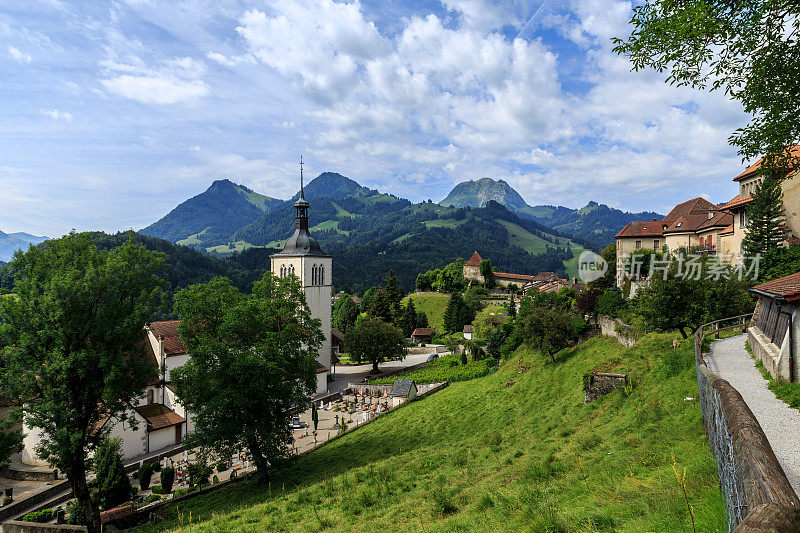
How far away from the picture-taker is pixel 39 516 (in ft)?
60.3

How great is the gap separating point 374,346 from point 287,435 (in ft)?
107

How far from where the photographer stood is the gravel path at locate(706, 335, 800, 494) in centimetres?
702

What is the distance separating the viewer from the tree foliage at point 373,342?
2044 inches

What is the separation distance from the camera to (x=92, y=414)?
1594 cm

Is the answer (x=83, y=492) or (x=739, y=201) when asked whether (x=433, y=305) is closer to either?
(x=739, y=201)

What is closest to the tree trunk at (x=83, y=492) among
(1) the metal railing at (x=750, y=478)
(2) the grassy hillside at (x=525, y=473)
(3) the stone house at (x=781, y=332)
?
(2) the grassy hillside at (x=525, y=473)

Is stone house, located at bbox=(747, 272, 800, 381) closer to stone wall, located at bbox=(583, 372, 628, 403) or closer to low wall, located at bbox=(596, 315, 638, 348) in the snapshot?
stone wall, located at bbox=(583, 372, 628, 403)

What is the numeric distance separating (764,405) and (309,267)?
42397mm

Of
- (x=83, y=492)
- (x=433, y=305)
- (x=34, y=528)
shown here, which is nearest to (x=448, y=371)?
(x=83, y=492)

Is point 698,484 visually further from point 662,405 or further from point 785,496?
point 662,405

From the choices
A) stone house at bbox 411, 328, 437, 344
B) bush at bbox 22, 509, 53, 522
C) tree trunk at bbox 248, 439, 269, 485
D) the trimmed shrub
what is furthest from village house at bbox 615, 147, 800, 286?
bush at bbox 22, 509, 53, 522

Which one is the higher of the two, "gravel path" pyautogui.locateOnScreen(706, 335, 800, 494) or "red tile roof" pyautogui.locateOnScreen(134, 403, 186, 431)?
"gravel path" pyautogui.locateOnScreen(706, 335, 800, 494)

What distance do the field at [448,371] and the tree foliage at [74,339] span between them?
108 ft

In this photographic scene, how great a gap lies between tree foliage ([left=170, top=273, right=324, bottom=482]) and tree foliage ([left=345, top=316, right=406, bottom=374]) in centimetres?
3077
